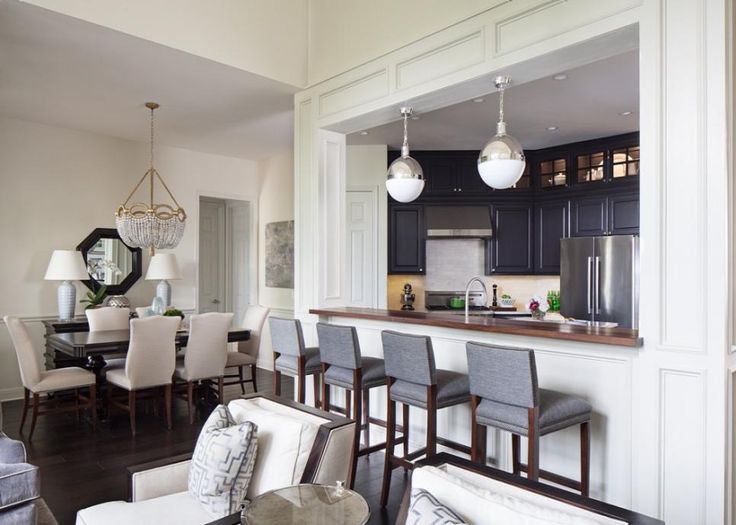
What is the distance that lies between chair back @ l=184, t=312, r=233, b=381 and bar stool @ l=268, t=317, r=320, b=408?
1.01 m

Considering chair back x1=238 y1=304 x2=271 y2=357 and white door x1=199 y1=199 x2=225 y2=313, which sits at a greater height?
white door x1=199 y1=199 x2=225 y2=313

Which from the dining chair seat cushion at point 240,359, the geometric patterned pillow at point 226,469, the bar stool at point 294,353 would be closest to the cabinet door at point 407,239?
the dining chair seat cushion at point 240,359

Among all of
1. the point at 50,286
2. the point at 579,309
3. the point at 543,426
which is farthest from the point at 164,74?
the point at 579,309

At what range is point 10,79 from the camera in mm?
4297

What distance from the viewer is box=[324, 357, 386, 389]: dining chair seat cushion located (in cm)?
338

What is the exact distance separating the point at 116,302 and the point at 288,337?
3034 millimetres

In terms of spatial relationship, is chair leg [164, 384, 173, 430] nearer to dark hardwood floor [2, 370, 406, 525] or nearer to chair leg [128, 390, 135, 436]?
dark hardwood floor [2, 370, 406, 525]

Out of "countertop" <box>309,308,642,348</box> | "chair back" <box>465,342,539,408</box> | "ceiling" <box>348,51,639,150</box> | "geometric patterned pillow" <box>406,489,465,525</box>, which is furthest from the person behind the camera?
"ceiling" <box>348,51,639,150</box>

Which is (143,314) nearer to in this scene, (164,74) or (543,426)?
(164,74)

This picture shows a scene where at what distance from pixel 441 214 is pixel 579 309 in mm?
1953

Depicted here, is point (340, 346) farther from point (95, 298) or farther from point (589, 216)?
point (589, 216)

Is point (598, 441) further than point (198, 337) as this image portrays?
No

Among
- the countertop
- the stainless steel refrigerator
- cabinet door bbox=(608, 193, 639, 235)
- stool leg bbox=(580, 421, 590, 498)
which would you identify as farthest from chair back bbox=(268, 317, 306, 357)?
cabinet door bbox=(608, 193, 639, 235)

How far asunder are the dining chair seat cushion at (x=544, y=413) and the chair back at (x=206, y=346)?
2869 mm
